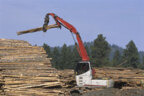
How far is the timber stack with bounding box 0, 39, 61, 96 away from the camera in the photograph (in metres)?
13.6

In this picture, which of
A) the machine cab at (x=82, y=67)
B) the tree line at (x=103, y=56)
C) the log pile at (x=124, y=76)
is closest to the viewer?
the machine cab at (x=82, y=67)

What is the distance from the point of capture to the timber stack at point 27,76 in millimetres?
13641

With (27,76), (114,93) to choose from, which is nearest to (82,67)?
(114,93)

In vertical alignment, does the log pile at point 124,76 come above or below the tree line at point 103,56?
below

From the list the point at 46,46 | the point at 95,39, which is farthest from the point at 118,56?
the point at 95,39

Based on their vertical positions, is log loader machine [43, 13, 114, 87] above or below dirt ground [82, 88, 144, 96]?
above

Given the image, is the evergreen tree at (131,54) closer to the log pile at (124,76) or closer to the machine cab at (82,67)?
the log pile at (124,76)

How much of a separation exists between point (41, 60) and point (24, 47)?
2.26 metres

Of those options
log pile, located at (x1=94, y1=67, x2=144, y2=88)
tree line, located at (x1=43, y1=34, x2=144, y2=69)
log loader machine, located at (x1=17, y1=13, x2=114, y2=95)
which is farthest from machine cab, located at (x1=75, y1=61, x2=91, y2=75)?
tree line, located at (x1=43, y1=34, x2=144, y2=69)

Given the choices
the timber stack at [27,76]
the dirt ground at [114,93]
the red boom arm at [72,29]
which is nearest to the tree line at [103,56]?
the red boom arm at [72,29]

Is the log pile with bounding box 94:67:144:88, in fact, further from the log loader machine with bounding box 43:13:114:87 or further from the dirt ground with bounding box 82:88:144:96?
the dirt ground with bounding box 82:88:144:96

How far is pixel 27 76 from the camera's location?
13.9 meters

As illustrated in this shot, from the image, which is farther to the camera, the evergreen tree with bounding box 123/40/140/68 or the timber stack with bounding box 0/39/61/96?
the evergreen tree with bounding box 123/40/140/68

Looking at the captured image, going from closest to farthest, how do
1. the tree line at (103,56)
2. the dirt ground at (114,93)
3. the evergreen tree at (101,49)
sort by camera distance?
1. the dirt ground at (114,93)
2. the tree line at (103,56)
3. the evergreen tree at (101,49)
